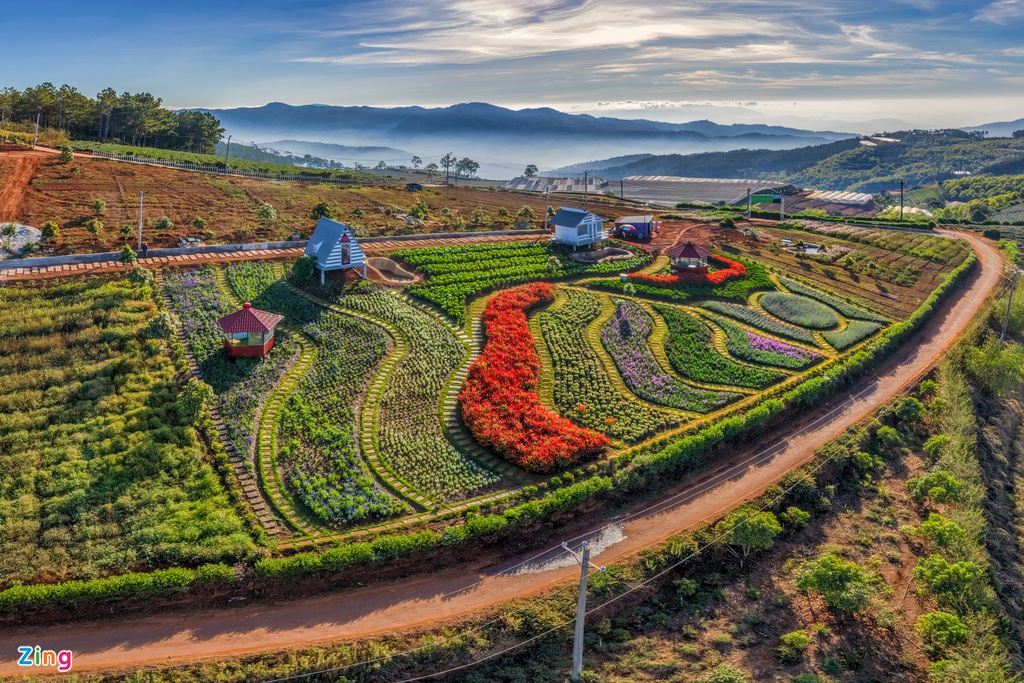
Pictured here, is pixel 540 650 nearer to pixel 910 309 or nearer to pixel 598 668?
pixel 598 668

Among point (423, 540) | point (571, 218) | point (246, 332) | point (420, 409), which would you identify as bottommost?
point (423, 540)

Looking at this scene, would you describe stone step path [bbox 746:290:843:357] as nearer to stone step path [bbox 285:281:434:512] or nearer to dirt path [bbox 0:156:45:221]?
stone step path [bbox 285:281:434:512]

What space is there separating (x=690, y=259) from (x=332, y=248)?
33.0 m

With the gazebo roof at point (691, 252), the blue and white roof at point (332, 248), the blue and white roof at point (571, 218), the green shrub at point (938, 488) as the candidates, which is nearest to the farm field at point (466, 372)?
the blue and white roof at point (332, 248)

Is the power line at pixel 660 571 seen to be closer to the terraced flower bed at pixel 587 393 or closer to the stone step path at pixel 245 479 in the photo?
the terraced flower bed at pixel 587 393

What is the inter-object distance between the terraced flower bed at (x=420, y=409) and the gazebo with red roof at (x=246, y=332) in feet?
26.1

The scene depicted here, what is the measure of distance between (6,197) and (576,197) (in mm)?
77798

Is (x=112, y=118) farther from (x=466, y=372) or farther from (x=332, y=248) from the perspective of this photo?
(x=466, y=372)

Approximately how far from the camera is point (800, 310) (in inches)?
2286

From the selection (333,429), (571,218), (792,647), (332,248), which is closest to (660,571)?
(792,647)

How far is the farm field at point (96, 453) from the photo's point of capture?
2645 centimetres

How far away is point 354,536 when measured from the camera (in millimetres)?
28391

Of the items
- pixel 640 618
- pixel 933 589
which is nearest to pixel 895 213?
pixel 933 589

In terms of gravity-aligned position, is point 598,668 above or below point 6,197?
below
